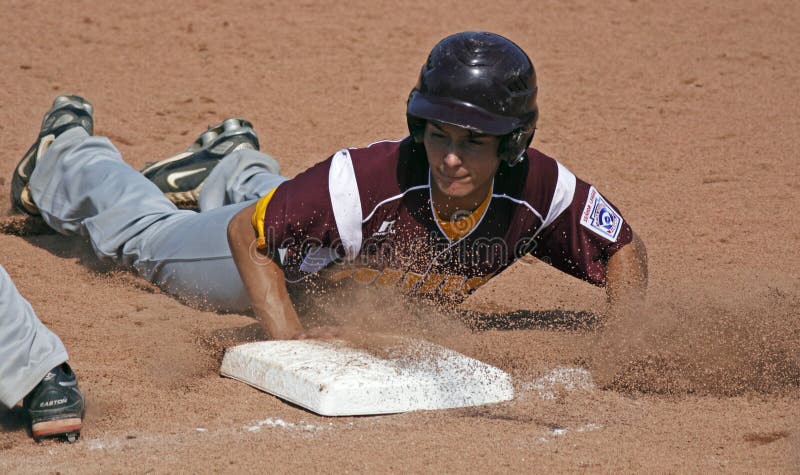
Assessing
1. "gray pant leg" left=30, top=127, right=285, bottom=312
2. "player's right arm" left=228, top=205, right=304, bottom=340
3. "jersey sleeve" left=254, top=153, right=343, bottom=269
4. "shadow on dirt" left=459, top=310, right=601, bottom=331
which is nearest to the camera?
"jersey sleeve" left=254, top=153, right=343, bottom=269

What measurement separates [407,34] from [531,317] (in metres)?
4.47

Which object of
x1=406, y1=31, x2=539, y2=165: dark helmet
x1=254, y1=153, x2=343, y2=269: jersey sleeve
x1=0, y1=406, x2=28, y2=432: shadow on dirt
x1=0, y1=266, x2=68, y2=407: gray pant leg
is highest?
x1=406, y1=31, x2=539, y2=165: dark helmet

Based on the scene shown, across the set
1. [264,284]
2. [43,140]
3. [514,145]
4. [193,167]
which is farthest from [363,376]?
[43,140]

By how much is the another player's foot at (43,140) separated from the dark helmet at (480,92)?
86.7 inches

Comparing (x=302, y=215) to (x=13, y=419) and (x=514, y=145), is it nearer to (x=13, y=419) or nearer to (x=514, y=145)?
(x=514, y=145)

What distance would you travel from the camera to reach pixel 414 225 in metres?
3.41

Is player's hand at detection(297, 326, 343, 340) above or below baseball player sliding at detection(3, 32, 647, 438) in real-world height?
below

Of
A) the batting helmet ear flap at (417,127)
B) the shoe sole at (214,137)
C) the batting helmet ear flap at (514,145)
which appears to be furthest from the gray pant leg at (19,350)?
the shoe sole at (214,137)

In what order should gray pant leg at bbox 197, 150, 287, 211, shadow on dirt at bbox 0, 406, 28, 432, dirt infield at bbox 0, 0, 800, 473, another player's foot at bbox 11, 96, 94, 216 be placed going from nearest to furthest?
dirt infield at bbox 0, 0, 800, 473
shadow on dirt at bbox 0, 406, 28, 432
gray pant leg at bbox 197, 150, 287, 211
another player's foot at bbox 11, 96, 94, 216

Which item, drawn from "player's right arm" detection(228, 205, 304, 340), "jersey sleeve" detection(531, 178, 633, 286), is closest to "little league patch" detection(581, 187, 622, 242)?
"jersey sleeve" detection(531, 178, 633, 286)

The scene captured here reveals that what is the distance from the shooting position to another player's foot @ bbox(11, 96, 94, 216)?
4766mm

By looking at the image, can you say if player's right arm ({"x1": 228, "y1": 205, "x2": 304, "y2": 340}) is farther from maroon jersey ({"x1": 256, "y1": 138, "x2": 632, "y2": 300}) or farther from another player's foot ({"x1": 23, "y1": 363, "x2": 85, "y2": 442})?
another player's foot ({"x1": 23, "y1": 363, "x2": 85, "y2": 442})

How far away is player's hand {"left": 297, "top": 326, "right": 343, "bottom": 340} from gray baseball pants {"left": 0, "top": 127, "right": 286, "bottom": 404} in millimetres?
599

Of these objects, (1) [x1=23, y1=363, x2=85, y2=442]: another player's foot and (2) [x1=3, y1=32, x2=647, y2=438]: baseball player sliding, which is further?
(2) [x1=3, y1=32, x2=647, y2=438]: baseball player sliding
